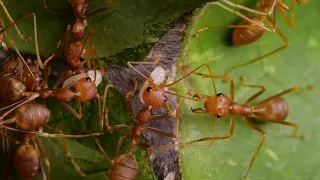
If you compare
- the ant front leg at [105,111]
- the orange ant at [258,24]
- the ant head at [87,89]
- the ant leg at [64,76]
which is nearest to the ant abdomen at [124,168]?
the ant front leg at [105,111]

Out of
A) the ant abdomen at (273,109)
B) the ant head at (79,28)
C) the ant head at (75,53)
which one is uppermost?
the ant head at (79,28)

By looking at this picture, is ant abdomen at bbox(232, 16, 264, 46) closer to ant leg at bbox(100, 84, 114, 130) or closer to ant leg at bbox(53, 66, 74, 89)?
ant leg at bbox(100, 84, 114, 130)

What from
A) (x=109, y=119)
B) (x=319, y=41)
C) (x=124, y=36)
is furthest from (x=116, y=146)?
(x=319, y=41)

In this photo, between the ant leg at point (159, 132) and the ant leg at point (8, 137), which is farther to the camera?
the ant leg at point (8, 137)

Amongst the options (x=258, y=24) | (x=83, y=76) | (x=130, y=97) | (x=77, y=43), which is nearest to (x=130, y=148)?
(x=130, y=97)

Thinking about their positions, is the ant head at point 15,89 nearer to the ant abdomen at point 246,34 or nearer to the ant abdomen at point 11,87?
the ant abdomen at point 11,87
